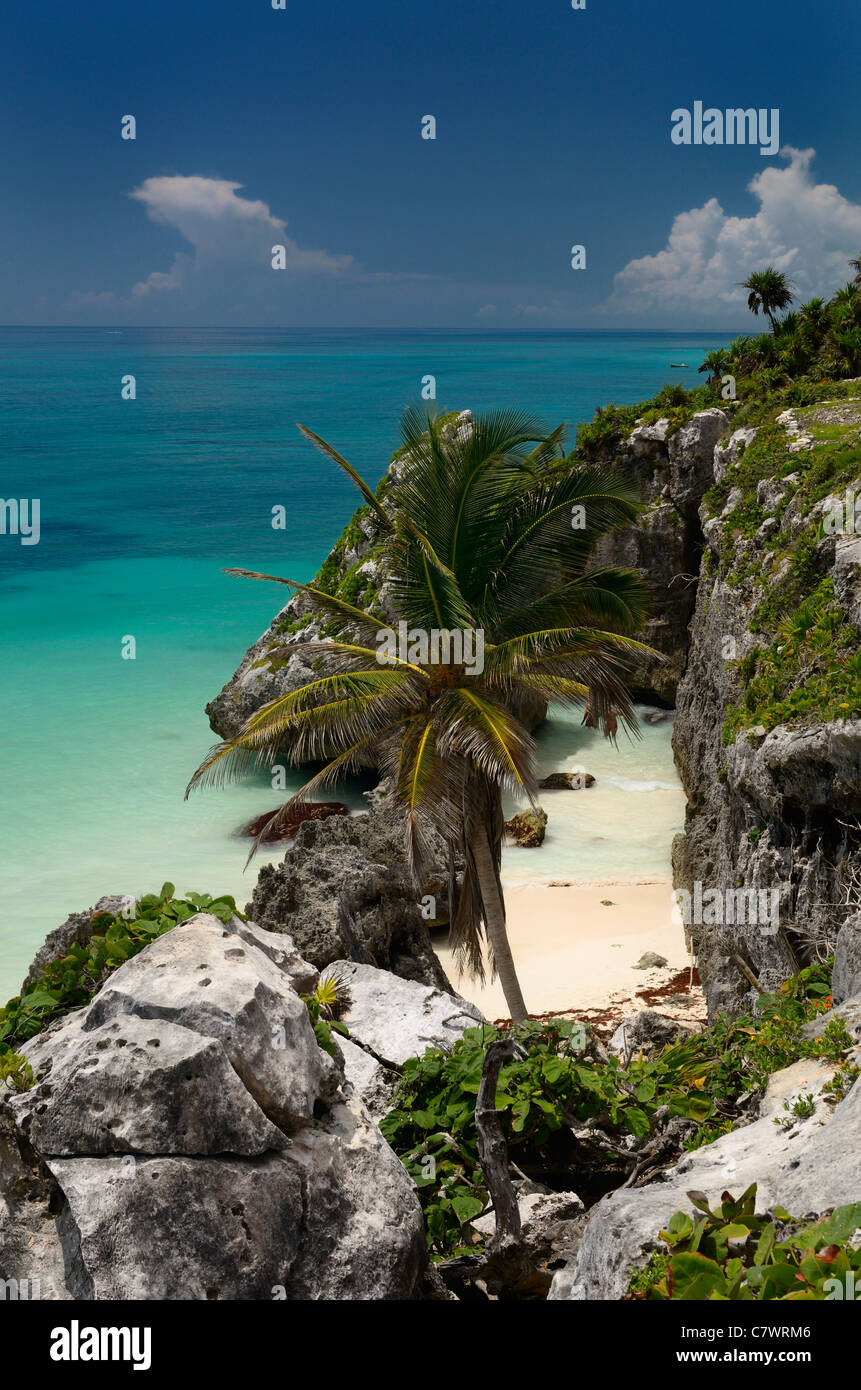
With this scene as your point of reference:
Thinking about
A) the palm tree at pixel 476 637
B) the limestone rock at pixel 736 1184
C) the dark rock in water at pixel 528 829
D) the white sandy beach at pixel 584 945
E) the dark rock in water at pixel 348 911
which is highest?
the palm tree at pixel 476 637

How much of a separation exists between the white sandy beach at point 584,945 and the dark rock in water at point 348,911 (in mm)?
1537

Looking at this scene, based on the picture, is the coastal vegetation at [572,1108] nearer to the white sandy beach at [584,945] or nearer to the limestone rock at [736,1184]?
the limestone rock at [736,1184]

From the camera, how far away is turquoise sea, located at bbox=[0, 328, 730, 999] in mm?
23453

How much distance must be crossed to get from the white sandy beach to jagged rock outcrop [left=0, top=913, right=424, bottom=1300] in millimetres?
9204

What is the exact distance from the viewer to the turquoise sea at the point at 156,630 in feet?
76.9

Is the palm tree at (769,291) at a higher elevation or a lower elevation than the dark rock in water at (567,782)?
higher

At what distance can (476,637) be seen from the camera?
12.3m

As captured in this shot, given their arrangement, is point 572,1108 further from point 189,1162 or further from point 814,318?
point 814,318

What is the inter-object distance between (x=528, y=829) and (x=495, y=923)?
988 cm

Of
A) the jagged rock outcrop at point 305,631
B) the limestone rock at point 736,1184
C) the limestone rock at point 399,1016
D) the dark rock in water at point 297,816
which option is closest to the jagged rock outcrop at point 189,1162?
the limestone rock at point 736,1184

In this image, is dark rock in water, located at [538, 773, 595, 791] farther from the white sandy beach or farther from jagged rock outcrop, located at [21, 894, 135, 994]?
jagged rock outcrop, located at [21, 894, 135, 994]

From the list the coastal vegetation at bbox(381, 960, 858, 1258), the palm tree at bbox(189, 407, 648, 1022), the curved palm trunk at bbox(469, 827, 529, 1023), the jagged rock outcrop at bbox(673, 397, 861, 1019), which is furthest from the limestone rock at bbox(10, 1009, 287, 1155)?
the curved palm trunk at bbox(469, 827, 529, 1023)

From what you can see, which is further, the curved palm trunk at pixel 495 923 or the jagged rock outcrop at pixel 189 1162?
the curved palm trunk at pixel 495 923
